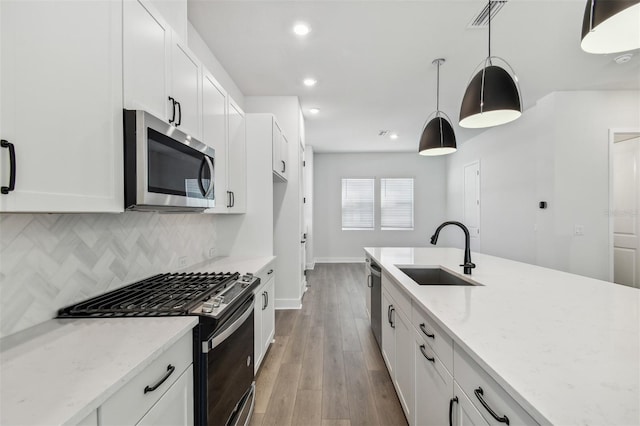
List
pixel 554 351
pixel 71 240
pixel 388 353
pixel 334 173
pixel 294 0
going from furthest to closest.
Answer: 1. pixel 334 173
2. pixel 388 353
3. pixel 294 0
4. pixel 71 240
5. pixel 554 351

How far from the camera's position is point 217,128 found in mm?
2086

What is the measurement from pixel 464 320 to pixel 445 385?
28cm

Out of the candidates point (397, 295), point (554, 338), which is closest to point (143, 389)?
point (554, 338)

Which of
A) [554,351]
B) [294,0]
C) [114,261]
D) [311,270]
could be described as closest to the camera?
[554,351]

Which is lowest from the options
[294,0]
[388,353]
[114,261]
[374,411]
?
[374,411]

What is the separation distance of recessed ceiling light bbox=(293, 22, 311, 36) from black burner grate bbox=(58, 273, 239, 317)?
2.11 metres

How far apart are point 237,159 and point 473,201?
5185 millimetres

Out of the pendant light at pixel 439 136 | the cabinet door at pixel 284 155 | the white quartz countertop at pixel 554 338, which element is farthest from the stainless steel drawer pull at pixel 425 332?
the cabinet door at pixel 284 155

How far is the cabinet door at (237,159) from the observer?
7.88 ft

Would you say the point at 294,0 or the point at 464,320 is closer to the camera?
the point at 464,320

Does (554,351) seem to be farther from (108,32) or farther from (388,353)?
(108,32)

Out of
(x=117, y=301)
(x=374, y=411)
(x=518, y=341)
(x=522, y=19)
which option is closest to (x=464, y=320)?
(x=518, y=341)

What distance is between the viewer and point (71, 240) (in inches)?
47.3

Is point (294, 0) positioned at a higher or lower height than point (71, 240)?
higher
